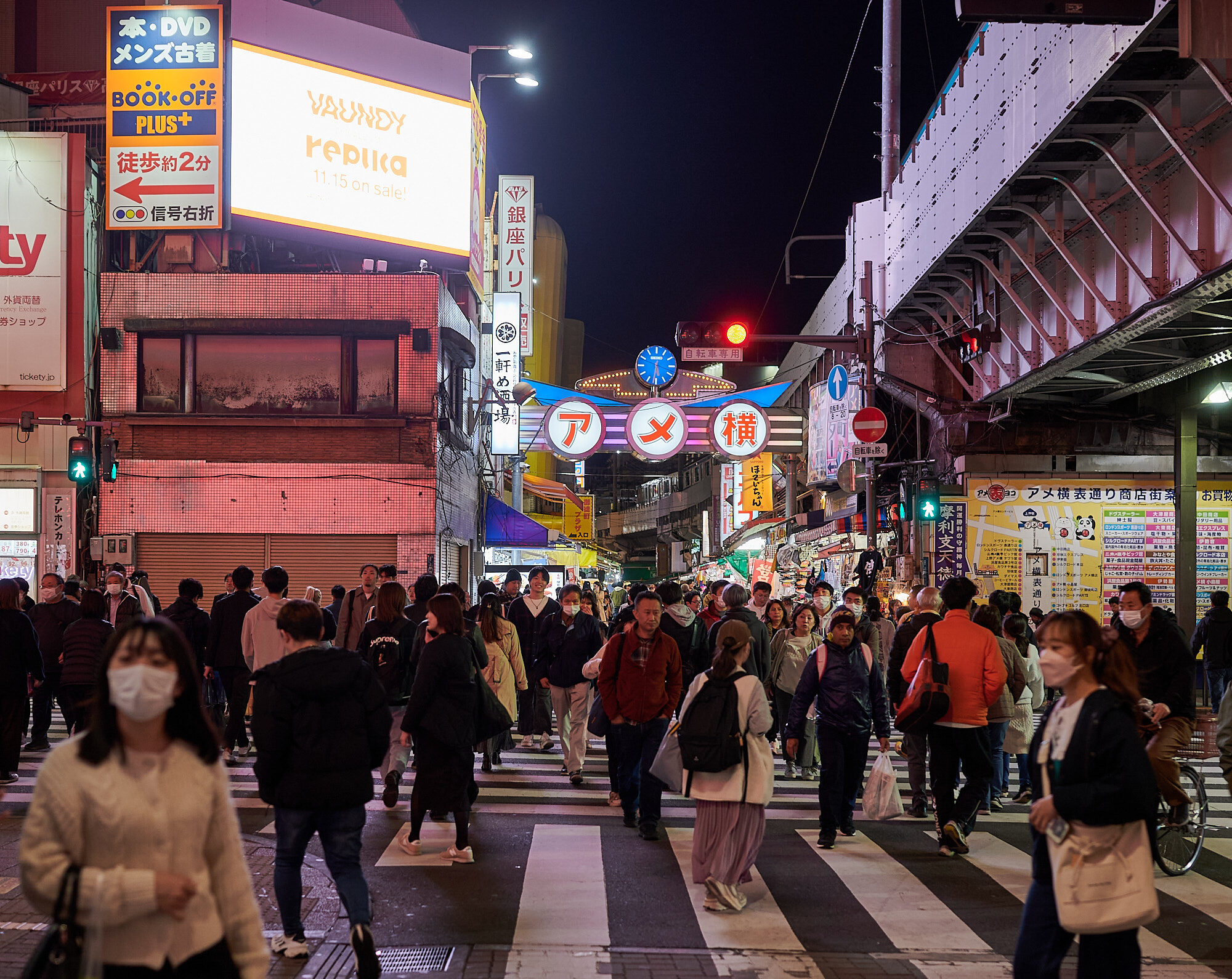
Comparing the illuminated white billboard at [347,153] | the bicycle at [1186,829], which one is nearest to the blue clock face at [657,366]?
the illuminated white billboard at [347,153]

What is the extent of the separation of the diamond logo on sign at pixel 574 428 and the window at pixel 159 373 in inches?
297

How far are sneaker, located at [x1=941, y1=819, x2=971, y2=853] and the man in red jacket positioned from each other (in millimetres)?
2188

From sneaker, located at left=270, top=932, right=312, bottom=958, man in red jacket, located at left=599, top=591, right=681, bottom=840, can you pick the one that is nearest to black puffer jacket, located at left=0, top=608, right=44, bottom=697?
man in red jacket, located at left=599, top=591, right=681, bottom=840

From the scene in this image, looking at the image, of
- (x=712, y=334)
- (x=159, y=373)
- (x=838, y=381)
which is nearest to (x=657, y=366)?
(x=838, y=381)

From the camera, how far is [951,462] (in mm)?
20922

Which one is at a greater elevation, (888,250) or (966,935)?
(888,250)

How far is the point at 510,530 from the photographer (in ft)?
92.9

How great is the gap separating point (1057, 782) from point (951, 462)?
17489 mm

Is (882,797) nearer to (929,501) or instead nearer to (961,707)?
(961,707)

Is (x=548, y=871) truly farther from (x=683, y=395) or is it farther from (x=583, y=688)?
(x=683, y=395)

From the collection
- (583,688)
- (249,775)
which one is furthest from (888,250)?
(249,775)

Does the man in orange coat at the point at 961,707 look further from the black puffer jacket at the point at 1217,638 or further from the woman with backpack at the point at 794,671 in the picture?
the black puffer jacket at the point at 1217,638

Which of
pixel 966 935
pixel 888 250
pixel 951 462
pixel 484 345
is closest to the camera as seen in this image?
pixel 966 935

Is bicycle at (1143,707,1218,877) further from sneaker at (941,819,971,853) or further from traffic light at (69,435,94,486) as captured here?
traffic light at (69,435,94,486)
